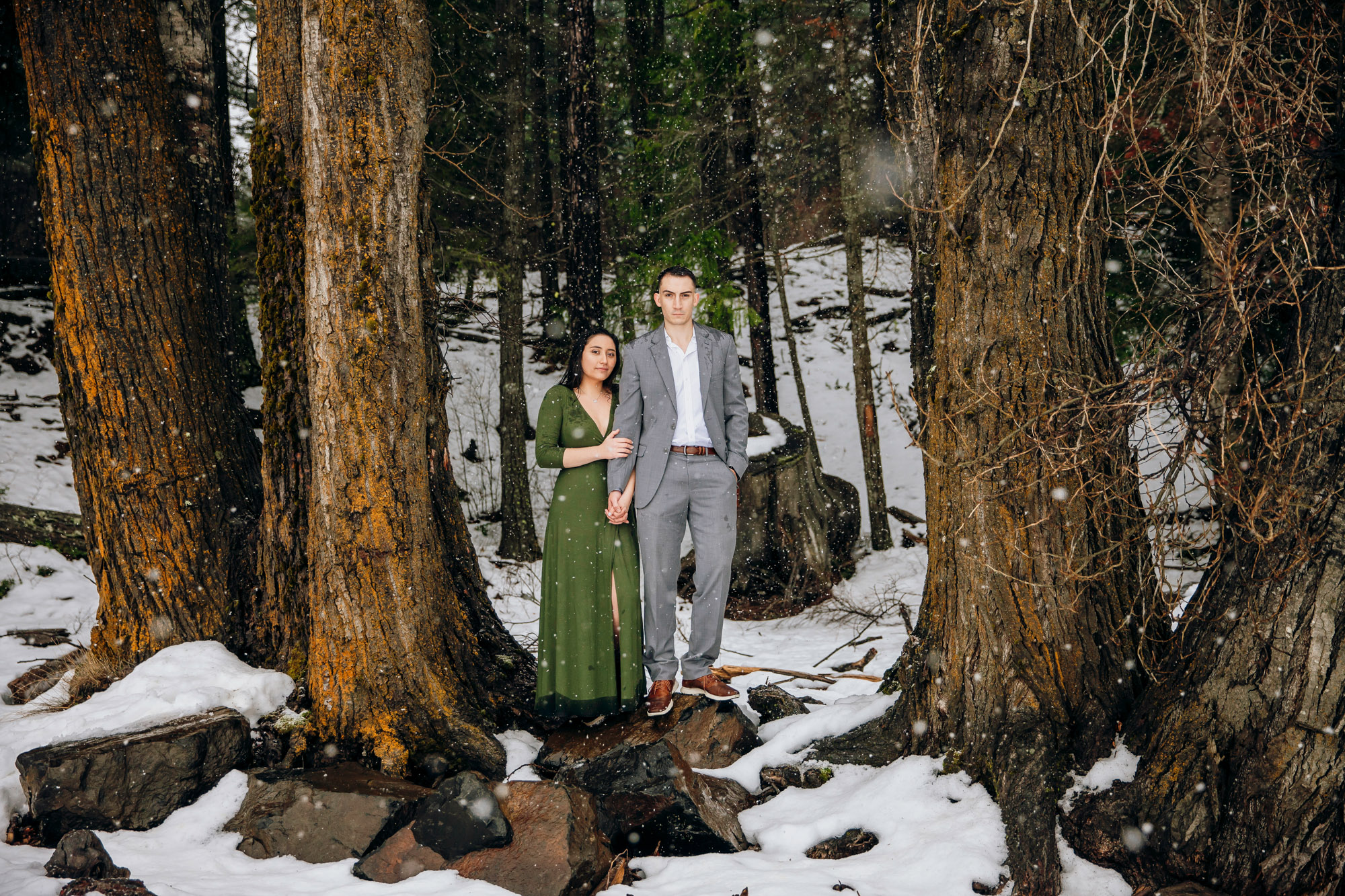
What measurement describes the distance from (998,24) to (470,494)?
1035cm

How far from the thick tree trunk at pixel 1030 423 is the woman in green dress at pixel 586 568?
157 cm

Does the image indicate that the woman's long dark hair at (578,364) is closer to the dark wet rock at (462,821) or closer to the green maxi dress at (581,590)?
the green maxi dress at (581,590)

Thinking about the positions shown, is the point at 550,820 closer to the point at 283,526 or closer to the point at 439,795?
the point at 439,795

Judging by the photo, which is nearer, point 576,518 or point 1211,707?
point 1211,707

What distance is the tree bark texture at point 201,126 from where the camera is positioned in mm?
4934

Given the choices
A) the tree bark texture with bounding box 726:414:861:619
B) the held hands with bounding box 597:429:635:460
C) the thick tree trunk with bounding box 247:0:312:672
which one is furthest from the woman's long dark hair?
the tree bark texture with bounding box 726:414:861:619

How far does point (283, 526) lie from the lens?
13.8 feet

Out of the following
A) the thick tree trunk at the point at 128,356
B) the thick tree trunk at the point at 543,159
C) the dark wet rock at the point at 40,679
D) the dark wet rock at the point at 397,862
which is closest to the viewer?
the dark wet rock at the point at 397,862

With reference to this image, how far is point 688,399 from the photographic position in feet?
13.4

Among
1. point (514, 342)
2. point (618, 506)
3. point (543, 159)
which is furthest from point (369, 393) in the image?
point (543, 159)

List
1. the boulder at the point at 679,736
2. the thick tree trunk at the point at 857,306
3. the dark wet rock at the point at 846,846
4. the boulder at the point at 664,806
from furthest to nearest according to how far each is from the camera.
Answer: the thick tree trunk at the point at 857,306, the boulder at the point at 679,736, the boulder at the point at 664,806, the dark wet rock at the point at 846,846

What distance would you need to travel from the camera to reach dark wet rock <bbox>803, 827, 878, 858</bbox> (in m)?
3.11

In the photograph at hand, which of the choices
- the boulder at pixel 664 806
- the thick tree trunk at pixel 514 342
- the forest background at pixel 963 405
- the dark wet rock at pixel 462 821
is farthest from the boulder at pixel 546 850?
the thick tree trunk at pixel 514 342

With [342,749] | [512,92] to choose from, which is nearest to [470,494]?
[512,92]
